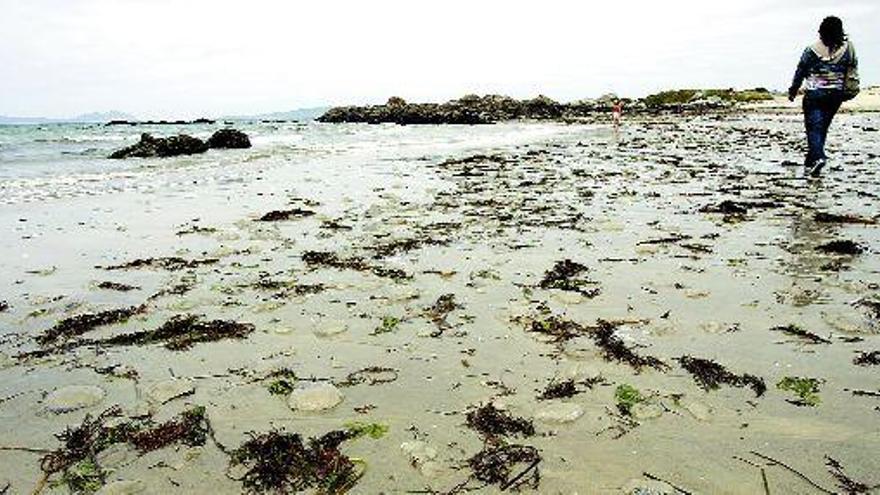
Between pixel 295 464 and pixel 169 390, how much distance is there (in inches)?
52.3

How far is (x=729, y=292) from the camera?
544 centimetres

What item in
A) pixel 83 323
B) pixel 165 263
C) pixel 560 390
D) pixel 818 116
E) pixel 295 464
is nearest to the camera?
pixel 295 464

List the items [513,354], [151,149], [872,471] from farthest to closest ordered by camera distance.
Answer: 1. [151,149]
2. [513,354]
3. [872,471]

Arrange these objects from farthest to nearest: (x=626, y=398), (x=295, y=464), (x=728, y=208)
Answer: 1. (x=728, y=208)
2. (x=626, y=398)
3. (x=295, y=464)

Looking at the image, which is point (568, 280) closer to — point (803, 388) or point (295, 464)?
point (803, 388)

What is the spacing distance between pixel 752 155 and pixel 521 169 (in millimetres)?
6791

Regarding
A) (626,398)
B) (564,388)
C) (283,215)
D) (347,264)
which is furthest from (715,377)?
(283,215)

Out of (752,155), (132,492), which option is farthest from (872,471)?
(752,155)

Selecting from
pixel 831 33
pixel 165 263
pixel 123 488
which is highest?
pixel 831 33

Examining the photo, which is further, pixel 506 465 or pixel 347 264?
pixel 347 264

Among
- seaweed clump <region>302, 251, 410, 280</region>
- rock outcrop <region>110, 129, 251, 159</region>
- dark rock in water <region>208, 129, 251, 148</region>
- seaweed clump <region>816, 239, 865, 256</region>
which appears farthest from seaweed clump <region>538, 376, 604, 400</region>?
dark rock in water <region>208, 129, 251, 148</region>

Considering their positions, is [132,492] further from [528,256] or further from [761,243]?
[761,243]

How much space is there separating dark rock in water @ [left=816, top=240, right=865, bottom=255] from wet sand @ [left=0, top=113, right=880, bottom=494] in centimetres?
18

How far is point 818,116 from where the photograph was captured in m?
12.3
